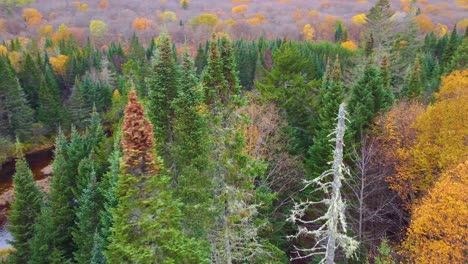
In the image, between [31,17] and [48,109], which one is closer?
[48,109]

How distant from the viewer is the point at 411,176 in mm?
22750

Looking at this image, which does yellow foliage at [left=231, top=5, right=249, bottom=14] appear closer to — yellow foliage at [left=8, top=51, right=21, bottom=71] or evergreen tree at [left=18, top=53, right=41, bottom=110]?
yellow foliage at [left=8, top=51, right=21, bottom=71]

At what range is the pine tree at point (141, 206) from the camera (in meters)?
13.2

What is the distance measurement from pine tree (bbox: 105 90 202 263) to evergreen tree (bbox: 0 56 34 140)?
48288mm

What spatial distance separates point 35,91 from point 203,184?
5673cm

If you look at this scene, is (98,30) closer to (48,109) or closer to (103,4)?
(103,4)

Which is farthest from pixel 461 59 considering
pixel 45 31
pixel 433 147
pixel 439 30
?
pixel 45 31

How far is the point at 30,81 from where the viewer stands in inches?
2525

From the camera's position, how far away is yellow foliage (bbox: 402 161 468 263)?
53.9 feet

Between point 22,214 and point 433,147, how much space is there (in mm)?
25290

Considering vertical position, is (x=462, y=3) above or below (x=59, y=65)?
above

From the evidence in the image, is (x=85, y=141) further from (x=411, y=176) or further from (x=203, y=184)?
(x=411, y=176)

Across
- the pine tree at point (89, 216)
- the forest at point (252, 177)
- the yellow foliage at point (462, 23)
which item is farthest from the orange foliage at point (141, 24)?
the pine tree at point (89, 216)

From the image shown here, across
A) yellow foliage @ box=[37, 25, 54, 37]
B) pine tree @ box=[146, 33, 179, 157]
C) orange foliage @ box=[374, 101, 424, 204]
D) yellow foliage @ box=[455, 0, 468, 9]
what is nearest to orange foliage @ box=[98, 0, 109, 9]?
yellow foliage @ box=[37, 25, 54, 37]
